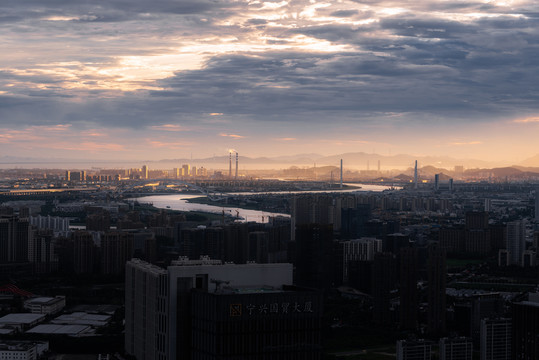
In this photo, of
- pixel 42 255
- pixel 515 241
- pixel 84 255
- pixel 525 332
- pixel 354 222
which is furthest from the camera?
pixel 354 222

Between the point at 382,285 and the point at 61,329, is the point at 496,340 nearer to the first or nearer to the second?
the point at 382,285

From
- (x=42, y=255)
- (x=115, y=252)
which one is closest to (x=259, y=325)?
(x=115, y=252)

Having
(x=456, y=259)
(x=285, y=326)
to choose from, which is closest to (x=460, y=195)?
(x=456, y=259)

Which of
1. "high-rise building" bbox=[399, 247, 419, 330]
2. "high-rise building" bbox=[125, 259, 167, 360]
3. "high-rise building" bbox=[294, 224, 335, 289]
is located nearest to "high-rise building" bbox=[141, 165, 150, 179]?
"high-rise building" bbox=[294, 224, 335, 289]

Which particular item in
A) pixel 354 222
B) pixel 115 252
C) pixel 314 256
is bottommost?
pixel 115 252

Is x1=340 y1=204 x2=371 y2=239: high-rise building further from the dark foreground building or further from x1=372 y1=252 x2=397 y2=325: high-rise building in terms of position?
the dark foreground building

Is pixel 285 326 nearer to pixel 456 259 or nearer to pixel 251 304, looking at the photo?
pixel 251 304

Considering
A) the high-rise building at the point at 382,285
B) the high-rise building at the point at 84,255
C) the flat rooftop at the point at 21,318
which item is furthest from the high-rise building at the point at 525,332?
the high-rise building at the point at 84,255
